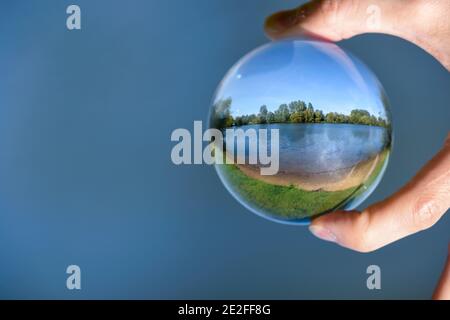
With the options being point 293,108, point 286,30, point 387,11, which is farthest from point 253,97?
point 387,11

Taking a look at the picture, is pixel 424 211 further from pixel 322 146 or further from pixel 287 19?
pixel 287 19

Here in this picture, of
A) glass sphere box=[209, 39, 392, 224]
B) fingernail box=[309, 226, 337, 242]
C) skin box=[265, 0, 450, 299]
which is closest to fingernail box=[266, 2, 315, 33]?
skin box=[265, 0, 450, 299]

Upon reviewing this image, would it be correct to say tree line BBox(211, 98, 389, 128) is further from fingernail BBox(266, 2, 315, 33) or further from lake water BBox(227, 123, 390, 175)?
fingernail BBox(266, 2, 315, 33)

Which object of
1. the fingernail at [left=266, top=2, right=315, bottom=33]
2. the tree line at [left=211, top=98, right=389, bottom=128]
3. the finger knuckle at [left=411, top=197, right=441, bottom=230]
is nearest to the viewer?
the tree line at [left=211, top=98, right=389, bottom=128]

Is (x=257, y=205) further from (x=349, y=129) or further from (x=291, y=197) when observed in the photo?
(x=349, y=129)

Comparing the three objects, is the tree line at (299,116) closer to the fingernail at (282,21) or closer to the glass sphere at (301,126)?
the glass sphere at (301,126)
